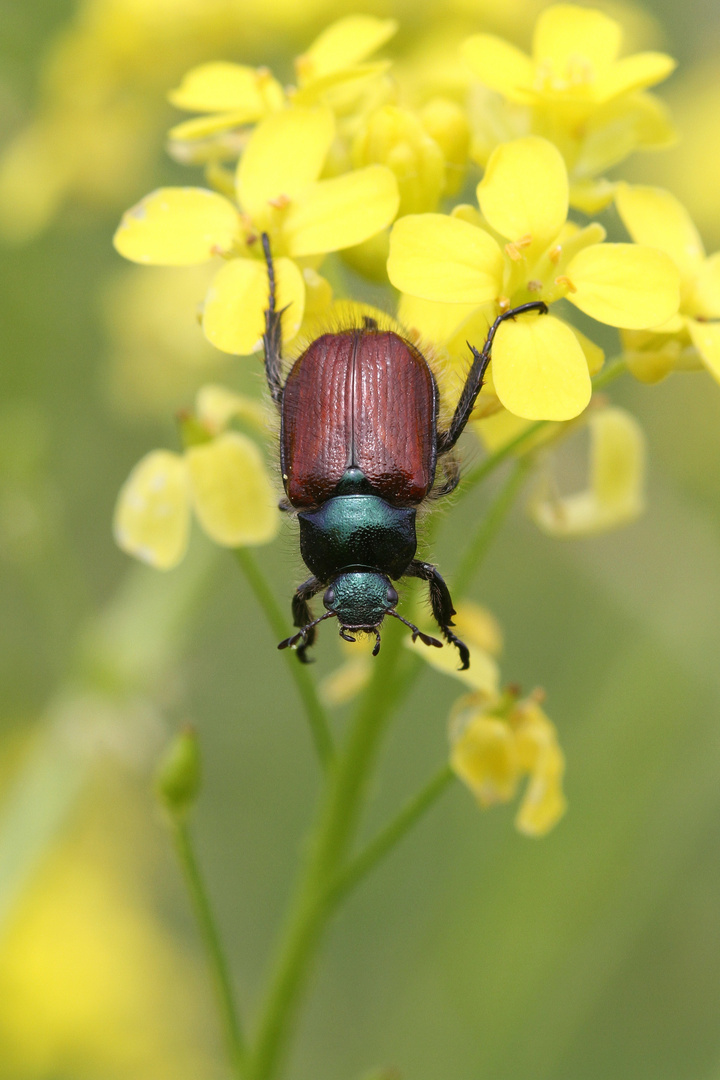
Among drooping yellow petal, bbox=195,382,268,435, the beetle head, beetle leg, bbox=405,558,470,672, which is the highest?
drooping yellow petal, bbox=195,382,268,435

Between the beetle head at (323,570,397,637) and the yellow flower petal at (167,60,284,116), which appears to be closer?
the beetle head at (323,570,397,637)

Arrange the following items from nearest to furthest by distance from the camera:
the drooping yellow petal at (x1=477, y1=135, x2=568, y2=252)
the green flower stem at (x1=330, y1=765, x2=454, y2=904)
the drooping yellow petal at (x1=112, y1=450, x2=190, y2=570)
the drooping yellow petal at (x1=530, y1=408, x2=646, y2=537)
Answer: the drooping yellow petal at (x1=477, y1=135, x2=568, y2=252) → the green flower stem at (x1=330, y1=765, x2=454, y2=904) → the drooping yellow petal at (x1=112, y1=450, x2=190, y2=570) → the drooping yellow petal at (x1=530, y1=408, x2=646, y2=537)

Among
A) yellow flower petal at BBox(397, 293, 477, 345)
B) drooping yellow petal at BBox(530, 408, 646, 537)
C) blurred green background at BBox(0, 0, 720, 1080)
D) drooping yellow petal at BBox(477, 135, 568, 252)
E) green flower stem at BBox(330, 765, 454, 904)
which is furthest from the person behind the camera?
blurred green background at BBox(0, 0, 720, 1080)

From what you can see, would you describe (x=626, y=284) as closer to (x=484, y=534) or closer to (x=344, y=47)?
(x=484, y=534)

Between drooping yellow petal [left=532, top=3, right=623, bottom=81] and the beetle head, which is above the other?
drooping yellow petal [left=532, top=3, right=623, bottom=81]

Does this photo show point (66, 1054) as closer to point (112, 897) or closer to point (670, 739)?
point (112, 897)

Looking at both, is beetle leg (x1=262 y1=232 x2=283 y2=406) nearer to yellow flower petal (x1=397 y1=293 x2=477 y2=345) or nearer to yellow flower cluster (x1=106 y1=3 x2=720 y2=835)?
yellow flower cluster (x1=106 y1=3 x2=720 y2=835)

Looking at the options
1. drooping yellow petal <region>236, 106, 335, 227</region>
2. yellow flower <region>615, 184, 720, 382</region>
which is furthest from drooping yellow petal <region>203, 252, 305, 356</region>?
yellow flower <region>615, 184, 720, 382</region>
